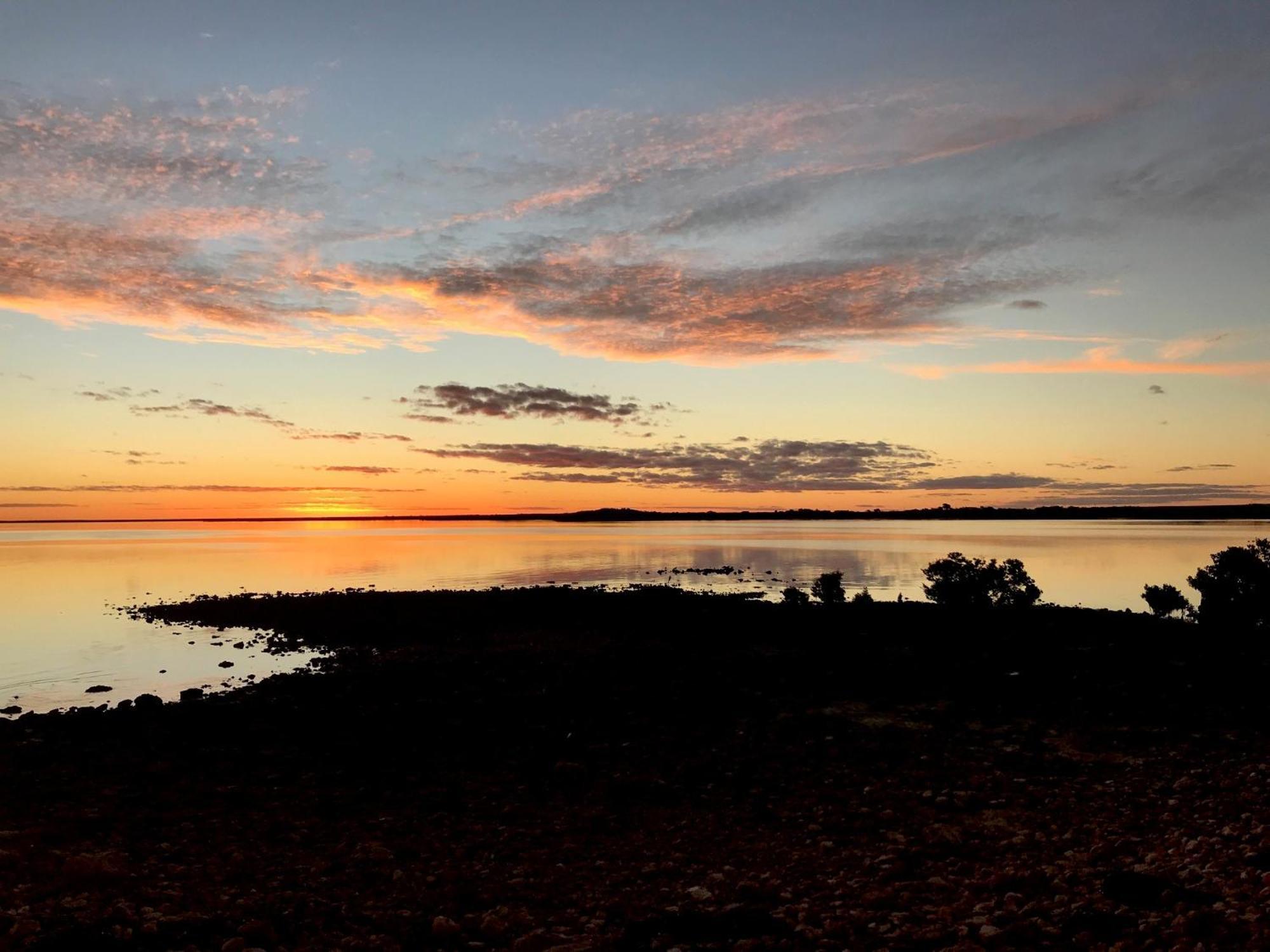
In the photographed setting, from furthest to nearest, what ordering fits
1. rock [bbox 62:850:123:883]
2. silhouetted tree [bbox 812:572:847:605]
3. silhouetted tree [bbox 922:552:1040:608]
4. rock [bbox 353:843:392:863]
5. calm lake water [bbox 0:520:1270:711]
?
1. silhouetted tree [bbox 812:572:847:605]
2. silhouetted tree [bbox 922:552:1040:608]
3. calm lake water [bbox 0:520:1270:711]
4. rock [bbox 353:843:392:863]
5. rock [bbox 62:850:123:883]

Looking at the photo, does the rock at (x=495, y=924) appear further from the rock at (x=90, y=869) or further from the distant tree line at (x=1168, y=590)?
the distant tree line at (x=1168, y=590)

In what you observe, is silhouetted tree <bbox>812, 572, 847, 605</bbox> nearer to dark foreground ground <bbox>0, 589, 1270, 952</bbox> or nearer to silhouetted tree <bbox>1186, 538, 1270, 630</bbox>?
silhouetted tree <bbox>1186, 538, 1270, 630</bbox>

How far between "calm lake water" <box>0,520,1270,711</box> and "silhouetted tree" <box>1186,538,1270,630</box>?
1981 cm

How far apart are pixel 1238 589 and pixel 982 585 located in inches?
482

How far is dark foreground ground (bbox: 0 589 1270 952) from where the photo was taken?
26.4 feet

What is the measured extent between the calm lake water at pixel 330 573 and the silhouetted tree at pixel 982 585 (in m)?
11.9

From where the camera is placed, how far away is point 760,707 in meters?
18.5

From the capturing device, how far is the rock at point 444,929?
8.26m

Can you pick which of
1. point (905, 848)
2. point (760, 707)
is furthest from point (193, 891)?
point (760, 707)

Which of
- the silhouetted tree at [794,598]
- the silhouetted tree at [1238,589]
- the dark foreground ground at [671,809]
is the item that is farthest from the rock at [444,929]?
the silhouetted tree at [794,598]

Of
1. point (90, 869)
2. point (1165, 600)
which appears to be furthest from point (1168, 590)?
point (90, 869)

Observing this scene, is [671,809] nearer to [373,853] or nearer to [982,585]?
[373,853]

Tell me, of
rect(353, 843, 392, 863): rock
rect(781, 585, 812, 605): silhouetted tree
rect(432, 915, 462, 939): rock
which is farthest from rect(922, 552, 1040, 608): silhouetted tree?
rect(432, 915, 462, 939): rock

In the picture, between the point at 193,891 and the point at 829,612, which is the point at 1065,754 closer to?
the point at 193,891
